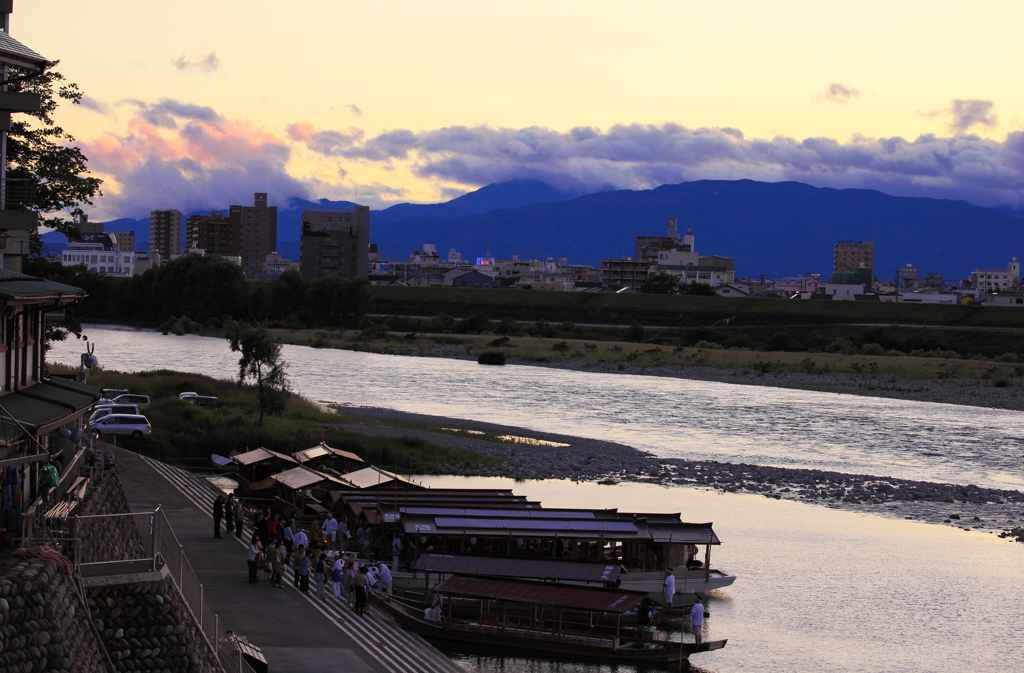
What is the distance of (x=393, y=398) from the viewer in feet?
224

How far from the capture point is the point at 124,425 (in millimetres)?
42375

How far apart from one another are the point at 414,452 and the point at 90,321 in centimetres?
11213

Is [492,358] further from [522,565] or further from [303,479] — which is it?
[522,565]

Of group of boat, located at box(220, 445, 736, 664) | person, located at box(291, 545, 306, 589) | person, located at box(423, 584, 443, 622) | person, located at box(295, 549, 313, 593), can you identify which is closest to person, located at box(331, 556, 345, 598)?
person, located at box(295, 549, 313, 593)

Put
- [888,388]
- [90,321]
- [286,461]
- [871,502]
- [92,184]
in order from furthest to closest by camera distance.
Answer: [90,321]
[888,388]
[871,502]
[286,461]
[92,184]

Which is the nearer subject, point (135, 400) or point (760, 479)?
point (760, 479)

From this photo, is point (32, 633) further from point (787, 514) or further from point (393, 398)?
point (393, 398)

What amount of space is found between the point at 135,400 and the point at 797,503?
32.2 metres

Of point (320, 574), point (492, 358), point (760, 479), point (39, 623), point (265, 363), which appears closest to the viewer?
point (39, 623)

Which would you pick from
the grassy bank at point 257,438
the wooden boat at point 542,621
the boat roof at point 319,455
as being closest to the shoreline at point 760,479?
the grassy bank at point 257,438

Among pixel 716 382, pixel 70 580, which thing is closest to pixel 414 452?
pixel 70 580

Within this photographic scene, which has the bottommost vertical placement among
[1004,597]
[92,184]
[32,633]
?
[1004,597]

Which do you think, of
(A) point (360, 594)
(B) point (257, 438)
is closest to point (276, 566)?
(A) point (360, 594)

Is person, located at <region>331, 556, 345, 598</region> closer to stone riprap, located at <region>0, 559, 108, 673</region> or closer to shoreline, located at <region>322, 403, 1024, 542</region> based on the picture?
stone riprap, located at <region>0, 559, 108, 673</region>
